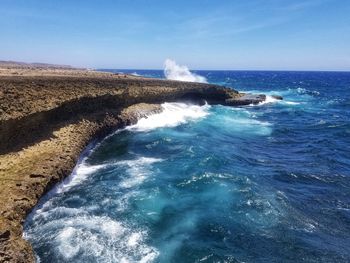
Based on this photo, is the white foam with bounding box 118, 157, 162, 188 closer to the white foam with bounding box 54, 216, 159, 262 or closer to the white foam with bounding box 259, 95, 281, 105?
the white foam with bounding box 54, 216, 159, 262

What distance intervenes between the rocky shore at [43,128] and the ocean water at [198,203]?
41.1 inches

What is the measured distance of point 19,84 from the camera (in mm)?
27875

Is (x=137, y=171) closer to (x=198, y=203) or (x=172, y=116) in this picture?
(x=198, y=203)

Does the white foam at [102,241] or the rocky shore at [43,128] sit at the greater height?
the rocky shore at [43,128]

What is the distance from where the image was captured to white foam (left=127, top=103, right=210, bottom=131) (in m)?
40.7

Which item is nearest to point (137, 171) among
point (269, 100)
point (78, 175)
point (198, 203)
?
point (78, 175)

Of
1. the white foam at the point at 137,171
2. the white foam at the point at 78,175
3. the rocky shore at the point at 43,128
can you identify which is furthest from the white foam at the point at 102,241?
the white foam at the point at 137,171

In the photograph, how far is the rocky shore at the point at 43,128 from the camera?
16391mm

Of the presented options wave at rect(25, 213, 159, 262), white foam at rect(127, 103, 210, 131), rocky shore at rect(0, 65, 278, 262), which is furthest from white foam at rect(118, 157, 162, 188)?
white foam at rect(127, 103, 210, 131)

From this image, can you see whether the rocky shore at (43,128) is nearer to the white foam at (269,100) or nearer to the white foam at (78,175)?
the white foam at (78,175)

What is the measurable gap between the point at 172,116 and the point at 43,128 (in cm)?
2259

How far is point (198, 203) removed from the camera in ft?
66.3

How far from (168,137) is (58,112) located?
436 inches

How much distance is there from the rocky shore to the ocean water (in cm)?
104
